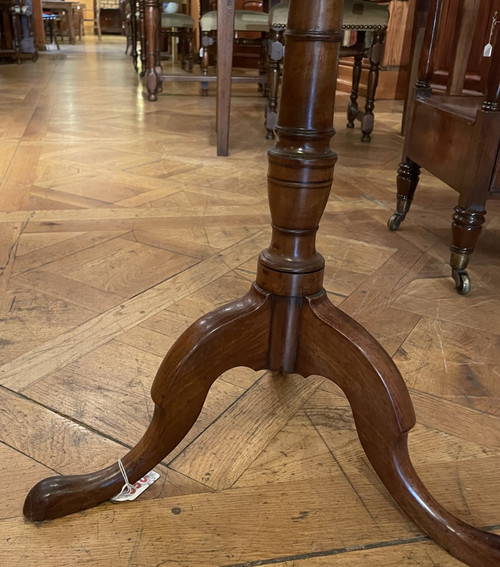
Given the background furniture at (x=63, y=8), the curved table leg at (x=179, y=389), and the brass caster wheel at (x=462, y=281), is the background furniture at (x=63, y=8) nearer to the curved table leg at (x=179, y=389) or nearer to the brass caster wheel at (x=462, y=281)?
the brass caster wheel at (x=462, y=281)

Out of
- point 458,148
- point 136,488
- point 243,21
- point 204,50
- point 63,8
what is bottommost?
point 136,488

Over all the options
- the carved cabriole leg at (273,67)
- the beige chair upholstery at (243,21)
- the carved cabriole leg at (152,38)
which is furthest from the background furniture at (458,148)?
the carved cabriole leg at (152,38)

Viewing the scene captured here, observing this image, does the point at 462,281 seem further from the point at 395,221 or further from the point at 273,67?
the point at 273,67

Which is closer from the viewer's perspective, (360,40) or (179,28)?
(360,40)

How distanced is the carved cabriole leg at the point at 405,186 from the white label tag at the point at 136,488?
784 mm

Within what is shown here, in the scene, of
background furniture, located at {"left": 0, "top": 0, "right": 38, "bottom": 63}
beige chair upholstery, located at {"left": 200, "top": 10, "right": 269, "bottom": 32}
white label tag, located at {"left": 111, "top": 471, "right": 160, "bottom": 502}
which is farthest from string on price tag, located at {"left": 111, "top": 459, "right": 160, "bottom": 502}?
background furniture, located at {"left": 0, "top": 0, "right": 38, "bottom": 63}

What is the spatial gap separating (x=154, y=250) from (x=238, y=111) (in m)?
1.78

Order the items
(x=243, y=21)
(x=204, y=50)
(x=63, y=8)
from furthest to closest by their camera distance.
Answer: (x=63, y=8) → (x=204, y=50) → (x=243, y=21)

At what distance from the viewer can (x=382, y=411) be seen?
1.38 ft

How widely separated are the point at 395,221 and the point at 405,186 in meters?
0.07

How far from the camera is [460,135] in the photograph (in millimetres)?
839

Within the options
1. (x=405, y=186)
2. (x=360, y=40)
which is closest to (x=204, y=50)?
(x=360, y=40)

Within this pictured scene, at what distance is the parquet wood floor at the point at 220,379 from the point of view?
1.42ft

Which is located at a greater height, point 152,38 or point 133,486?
point 152,38
